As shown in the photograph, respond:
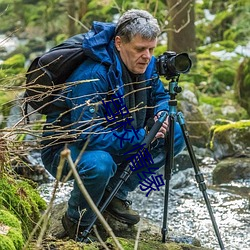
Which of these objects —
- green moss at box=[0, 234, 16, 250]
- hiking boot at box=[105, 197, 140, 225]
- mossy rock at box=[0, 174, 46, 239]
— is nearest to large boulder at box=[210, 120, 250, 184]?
hiking boot at box=[105, 197, 140, 225]

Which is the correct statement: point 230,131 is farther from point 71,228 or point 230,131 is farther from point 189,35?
point 189,35

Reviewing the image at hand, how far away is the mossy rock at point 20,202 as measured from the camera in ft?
9.90

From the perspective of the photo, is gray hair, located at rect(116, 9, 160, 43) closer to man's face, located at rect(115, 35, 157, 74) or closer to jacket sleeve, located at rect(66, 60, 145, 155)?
man's face, located at rect(115, 35, 157, 74)

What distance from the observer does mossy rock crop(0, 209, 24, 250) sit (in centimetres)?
233

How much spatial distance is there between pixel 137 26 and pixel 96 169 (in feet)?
→ 2.69

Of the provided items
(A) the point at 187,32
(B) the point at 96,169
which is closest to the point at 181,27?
(A) the point at 187,32

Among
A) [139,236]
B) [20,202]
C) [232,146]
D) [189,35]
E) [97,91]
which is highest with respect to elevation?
[97,91]

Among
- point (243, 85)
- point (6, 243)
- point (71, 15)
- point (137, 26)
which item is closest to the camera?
point (6, 243)

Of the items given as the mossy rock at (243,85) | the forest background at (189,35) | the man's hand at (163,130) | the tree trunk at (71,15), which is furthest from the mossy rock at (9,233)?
the tree trunk at (71,15)

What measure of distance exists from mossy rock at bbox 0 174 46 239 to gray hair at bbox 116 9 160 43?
3.32ft

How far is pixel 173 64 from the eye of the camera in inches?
130

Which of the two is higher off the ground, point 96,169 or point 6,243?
point 6,243

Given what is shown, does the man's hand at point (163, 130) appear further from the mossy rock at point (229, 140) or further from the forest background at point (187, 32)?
the mossy rock at point (229, 140)

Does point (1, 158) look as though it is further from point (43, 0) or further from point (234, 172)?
point (43, 0)
